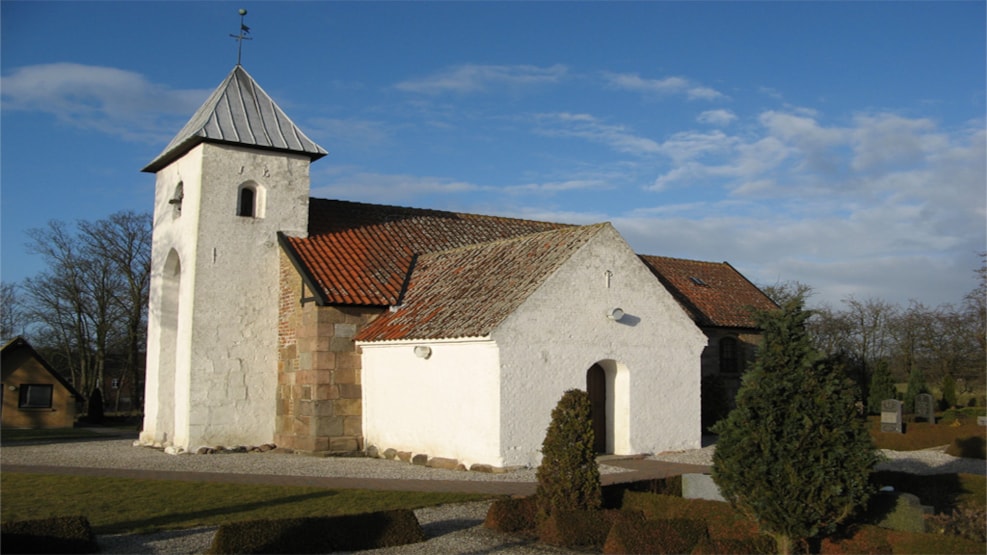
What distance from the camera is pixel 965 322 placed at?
38375 mm

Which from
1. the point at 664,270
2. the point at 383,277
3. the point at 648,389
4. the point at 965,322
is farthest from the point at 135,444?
the point at 965,322

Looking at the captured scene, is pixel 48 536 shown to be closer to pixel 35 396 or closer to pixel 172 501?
pixel 172 501

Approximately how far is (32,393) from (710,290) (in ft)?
79.8

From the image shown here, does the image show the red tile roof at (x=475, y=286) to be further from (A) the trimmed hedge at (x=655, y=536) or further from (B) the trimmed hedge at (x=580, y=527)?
(A) the trimmed hedge at (x=655, y=536)

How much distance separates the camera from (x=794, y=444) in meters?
8.14

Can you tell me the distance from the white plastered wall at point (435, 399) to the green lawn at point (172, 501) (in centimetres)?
315

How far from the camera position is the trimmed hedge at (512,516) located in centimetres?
998

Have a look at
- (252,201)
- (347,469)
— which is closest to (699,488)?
(347,469)

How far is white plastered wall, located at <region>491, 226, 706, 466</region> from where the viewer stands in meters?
15.3

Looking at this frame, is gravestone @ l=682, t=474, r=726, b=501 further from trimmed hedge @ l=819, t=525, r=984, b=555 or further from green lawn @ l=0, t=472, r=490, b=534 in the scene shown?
green lawn @ l=0, t=472, r=490, b=534

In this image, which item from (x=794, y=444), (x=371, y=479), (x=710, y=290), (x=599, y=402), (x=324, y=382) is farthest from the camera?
(x=710, y=290)

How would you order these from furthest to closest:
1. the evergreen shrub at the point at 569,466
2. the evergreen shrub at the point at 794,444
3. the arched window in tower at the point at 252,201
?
the arched window in tower at the point at 252,201 < the evergreen shrub at the point at 569,466 < the evergreen shrub at the point at 794,444

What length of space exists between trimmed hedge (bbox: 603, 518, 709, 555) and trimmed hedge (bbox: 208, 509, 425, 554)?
7.20 ft

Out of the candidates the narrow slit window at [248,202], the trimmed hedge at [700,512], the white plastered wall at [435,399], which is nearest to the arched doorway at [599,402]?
the white plastered wall at [435,399]
